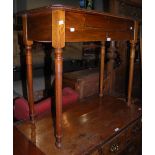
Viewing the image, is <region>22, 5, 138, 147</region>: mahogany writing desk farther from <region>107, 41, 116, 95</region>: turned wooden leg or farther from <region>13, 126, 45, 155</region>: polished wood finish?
<region>107, 41, 116, 95</region>: turned wooden leg

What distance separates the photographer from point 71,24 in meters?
1.08

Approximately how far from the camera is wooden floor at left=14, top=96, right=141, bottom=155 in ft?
3.89

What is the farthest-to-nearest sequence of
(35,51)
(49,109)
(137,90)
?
(137,90)
(35,51)
(49,109)

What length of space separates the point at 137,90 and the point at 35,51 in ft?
5.76

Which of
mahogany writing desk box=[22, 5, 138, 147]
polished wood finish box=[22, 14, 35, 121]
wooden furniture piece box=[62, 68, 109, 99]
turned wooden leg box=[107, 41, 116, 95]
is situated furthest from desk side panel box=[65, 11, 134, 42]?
turned wooden leg box=[107, 41, 116, 95]

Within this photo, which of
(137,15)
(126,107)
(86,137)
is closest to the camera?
(86,137)

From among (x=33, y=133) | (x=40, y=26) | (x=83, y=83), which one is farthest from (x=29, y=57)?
(x=83, y=83)

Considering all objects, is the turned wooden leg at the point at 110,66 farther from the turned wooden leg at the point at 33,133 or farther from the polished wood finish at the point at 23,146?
the polished wood finish at the point at 23,146

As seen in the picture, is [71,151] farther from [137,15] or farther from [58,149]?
[137,15]

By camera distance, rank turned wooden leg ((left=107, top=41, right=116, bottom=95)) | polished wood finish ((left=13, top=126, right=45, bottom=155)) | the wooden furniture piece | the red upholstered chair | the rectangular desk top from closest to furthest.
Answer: the rectangular desk top → polished wood finish ((left=13, top=126, right=45, bottom=155)) → the red upholstered chair → the wooden furniture piece → turned wooden leg ((left=107, top=41, right=116, bottom=95))

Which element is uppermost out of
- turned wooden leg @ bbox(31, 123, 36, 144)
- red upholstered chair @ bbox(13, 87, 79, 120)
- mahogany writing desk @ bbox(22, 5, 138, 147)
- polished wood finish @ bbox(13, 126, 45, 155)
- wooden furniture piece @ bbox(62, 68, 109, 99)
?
mahogany writing desk @ bbox(22, 5, 138, 147)

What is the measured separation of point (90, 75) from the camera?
6.92 ft

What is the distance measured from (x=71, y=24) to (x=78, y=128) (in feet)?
2.48

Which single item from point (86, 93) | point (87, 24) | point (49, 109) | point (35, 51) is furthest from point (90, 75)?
point (35, 51)
